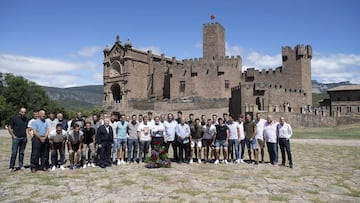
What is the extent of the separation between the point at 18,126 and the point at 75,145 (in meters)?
1.99

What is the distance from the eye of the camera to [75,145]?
10.8 metres

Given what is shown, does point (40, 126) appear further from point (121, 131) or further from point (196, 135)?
point (196, 135)

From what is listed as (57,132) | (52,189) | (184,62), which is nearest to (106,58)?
(184,62)

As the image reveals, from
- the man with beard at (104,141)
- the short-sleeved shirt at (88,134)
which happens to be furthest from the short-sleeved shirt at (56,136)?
the man with beard at (104,141)

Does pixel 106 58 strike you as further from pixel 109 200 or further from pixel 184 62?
pixel 109 200

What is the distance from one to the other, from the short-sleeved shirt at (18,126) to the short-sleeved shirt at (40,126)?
0.55 m

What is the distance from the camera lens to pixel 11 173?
9.80 metres

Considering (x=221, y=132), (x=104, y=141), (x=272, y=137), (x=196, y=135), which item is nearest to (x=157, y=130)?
(x=196, y=135)

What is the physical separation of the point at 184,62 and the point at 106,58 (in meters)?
13.7

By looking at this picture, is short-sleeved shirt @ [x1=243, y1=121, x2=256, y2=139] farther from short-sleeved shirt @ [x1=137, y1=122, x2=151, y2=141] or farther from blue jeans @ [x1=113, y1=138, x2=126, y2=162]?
blue jeans @ [x1=113, y1=138, x2=126, y2=162]

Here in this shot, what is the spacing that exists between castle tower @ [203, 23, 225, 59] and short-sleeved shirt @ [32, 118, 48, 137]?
42.5 m

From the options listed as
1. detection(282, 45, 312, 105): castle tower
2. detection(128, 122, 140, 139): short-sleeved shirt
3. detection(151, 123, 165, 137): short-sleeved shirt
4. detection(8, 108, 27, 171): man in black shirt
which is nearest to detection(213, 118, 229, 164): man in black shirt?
detection(151, 123, 165, 137): short-sleeved shirt

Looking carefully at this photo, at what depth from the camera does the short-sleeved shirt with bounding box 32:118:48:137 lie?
10.3 m

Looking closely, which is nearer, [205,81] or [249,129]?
[249,129]
